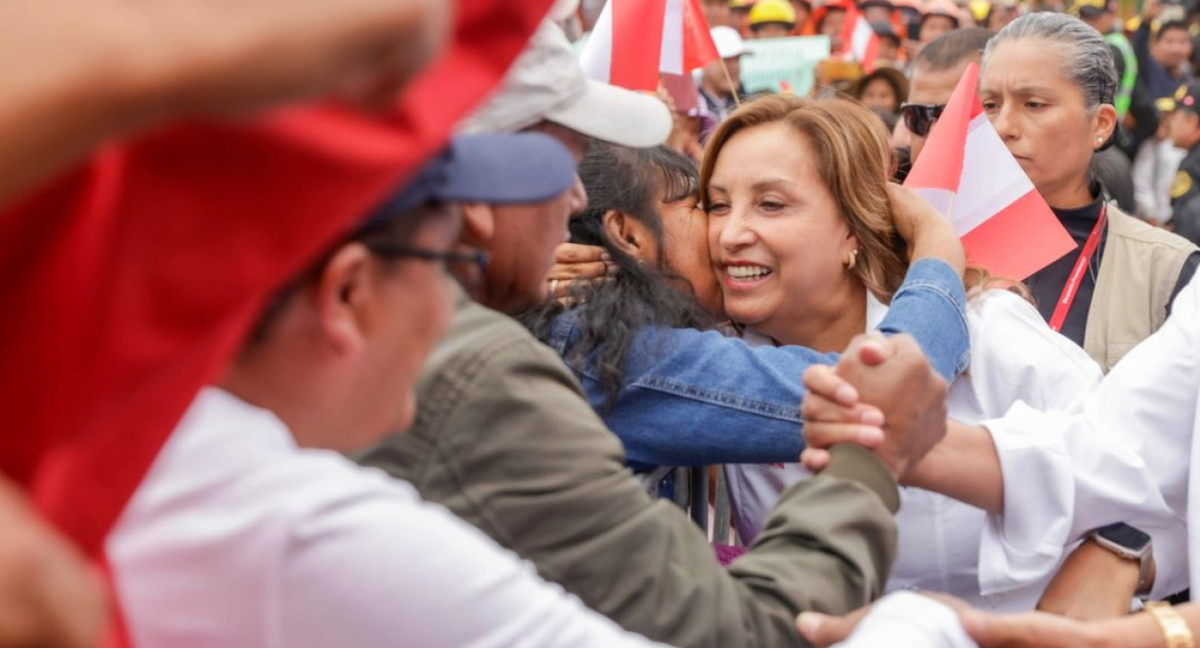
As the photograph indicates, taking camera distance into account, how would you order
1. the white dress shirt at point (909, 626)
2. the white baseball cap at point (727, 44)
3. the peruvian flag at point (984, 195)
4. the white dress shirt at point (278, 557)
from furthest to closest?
the white baseball cap at point (727, 44) → the peruvian flag at point (984, 195) → the white dress shirt at point (909, 626) → the white dress shirt at point (278, 557)

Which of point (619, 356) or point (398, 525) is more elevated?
point (398, 525)

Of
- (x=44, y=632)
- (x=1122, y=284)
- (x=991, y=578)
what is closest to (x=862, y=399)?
(x=991, y=578)

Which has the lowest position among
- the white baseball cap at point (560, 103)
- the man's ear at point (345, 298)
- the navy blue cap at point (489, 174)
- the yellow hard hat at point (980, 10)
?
the yellow hard hat at point (980, 10)

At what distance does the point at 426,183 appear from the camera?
54.2 inches

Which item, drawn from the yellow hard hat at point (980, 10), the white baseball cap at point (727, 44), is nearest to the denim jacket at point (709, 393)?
the white baseball cap at point (727, 44)

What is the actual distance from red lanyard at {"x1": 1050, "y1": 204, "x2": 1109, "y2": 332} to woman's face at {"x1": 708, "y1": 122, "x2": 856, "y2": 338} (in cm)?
155

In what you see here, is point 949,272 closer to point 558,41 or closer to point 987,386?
point 987,386

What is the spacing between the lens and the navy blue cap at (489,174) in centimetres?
137

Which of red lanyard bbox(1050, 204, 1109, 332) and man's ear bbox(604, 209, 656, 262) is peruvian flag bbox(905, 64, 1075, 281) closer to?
man's ear bbox(604, 209, 656, 262)

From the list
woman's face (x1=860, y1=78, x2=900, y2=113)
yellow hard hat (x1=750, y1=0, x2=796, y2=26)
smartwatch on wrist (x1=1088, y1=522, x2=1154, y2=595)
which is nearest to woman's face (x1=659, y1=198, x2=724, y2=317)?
smartwatch on wrist (x1=1088, y1=522, x2=1154, y2=595)

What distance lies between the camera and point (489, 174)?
1497 mm

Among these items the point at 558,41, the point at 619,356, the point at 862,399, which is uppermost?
the point at 558,41

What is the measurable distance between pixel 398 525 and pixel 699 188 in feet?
6.60

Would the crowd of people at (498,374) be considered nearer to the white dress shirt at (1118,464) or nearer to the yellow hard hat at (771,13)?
the white dress shirt at (1118,464)
